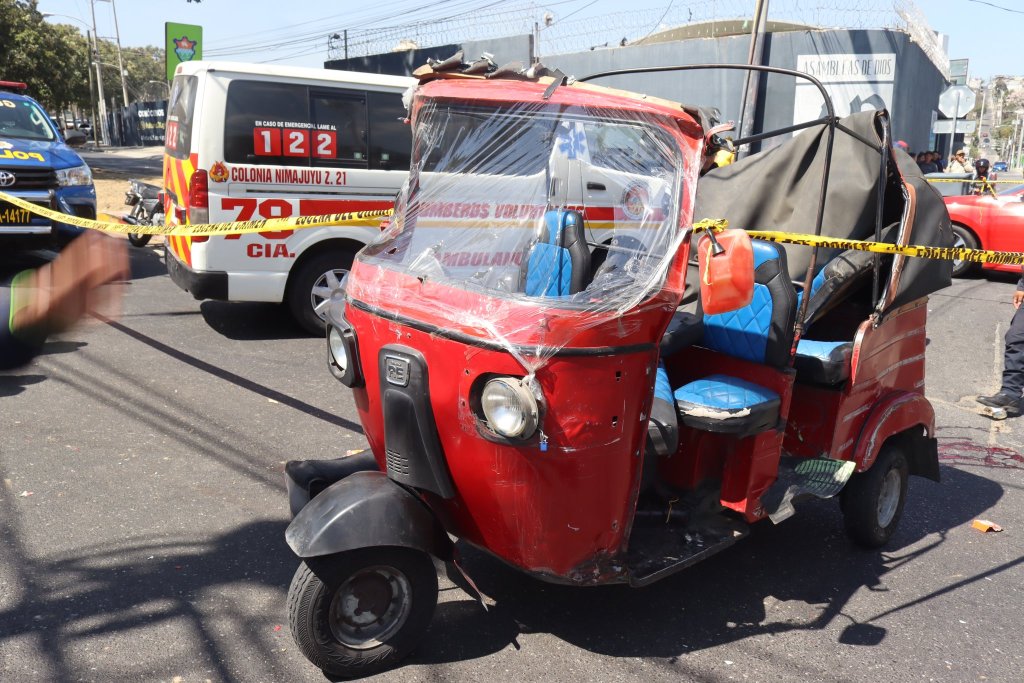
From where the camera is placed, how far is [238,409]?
19.1 ft

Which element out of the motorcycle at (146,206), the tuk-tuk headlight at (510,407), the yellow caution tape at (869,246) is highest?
the yellow caution tape at (869,246)

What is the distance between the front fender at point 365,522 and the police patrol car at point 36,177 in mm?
7169

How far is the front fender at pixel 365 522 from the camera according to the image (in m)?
2.89

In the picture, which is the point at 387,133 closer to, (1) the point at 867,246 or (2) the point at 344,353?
(2) the point at 344,353

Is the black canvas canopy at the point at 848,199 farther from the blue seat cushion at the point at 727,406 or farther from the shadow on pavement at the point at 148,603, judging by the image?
the shadow on pavement at the point at 148,603

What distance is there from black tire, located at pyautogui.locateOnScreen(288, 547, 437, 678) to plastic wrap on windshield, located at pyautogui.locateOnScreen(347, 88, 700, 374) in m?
0.91

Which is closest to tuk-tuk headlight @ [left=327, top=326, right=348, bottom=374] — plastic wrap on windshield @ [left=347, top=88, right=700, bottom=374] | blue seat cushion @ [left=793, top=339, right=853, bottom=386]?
plastic wrap on windshield @ [left=347, top=88, right=700, bottom=374]

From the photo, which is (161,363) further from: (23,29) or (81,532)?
(23,29)

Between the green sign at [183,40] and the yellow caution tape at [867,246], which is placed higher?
the green sign at [183,40]

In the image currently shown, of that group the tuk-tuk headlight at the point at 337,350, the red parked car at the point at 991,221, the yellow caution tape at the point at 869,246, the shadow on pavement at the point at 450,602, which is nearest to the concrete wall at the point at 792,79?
the red parked car at the point at 991,221

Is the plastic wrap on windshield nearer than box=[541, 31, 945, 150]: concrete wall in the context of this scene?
Yes

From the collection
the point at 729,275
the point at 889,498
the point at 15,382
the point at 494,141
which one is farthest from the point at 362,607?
the point at 15,382

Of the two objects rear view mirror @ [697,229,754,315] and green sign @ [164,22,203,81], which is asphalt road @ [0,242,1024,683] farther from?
green sign @ [164,22,203,81]

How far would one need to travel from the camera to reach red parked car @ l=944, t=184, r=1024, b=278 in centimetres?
1206
